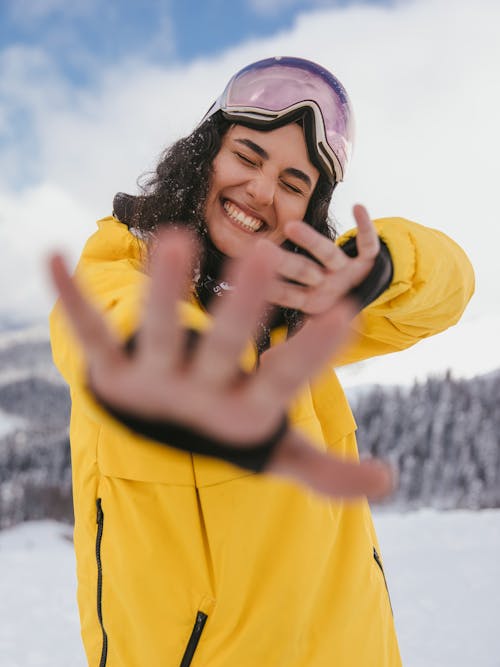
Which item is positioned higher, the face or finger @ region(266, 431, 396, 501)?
the face

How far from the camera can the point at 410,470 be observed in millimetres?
18453

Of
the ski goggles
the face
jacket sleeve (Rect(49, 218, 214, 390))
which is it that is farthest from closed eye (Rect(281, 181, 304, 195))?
jacket sleeve (Rect(49, 218, 214, 390))

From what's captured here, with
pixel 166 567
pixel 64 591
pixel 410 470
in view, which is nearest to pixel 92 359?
pixel 166 567

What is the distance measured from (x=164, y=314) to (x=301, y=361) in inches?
5.7

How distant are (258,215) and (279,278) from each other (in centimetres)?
66

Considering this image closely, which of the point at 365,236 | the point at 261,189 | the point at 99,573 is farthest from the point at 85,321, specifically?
the point at 261,189

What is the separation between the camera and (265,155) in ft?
5.23

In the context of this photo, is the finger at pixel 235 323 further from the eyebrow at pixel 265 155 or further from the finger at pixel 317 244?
the eyebrow at pixel 265 155

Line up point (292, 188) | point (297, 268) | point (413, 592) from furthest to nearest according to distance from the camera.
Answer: point (413, 592), point (292, 188), point (297, 268)

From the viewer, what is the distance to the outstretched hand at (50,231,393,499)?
0.50m

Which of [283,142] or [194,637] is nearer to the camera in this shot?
[194,637]

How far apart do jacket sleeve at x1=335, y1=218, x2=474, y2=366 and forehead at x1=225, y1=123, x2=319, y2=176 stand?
1.32 feet

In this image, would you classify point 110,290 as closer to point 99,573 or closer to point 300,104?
point 99,573

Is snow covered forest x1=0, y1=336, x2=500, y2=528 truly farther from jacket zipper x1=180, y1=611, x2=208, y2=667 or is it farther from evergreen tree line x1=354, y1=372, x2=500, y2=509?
jacket zipper x1=180, y1=611, x2=208, y2=667
